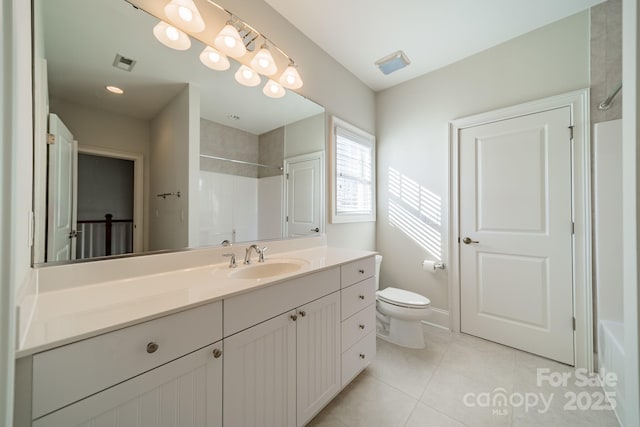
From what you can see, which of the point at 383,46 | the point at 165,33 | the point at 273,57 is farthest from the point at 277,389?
the point at 383,46

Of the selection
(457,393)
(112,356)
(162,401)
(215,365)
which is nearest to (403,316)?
(457,393)

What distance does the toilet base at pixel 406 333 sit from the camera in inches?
76.3

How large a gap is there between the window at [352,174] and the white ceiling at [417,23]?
65 cm

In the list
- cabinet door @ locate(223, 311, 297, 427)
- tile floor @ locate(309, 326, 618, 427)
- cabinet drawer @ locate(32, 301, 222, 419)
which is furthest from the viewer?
tile floor @ locate(309, 326, 618, 427)

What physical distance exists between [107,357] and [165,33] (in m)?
1.42

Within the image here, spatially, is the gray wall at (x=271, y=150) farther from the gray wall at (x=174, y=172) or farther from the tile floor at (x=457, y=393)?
the tile floor at (x=457, y=393)

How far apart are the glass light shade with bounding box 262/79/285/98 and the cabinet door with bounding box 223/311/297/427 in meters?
1.47

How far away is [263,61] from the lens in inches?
59.1

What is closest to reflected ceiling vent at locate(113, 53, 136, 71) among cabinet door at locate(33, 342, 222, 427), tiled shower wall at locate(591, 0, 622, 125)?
cabinet door at locate(33, 342, 222, 427)

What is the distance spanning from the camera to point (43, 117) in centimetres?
85

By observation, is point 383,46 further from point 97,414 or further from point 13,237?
point 97,414

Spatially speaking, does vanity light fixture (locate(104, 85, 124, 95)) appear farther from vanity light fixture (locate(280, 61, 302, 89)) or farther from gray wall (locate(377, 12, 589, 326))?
gray wall (locate(377, 12, 589, 326))

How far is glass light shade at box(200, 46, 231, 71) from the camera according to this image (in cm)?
129

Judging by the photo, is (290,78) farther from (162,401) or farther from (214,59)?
(162,401)
